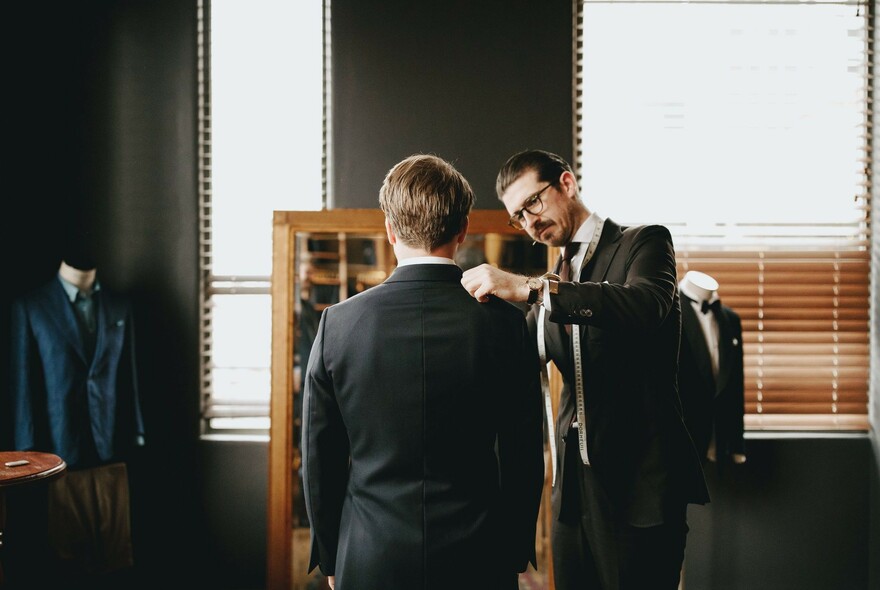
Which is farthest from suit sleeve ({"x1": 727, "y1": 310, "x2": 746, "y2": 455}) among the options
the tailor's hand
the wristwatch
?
the tailor's hand

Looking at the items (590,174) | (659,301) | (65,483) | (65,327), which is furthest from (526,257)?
(65,483)

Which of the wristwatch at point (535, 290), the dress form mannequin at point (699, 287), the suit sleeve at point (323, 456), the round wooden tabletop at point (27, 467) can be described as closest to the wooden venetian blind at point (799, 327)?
the dress form mannequin at point (699, 287)

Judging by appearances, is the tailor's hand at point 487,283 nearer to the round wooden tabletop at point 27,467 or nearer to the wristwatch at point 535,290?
the wristwatch at point 535,290

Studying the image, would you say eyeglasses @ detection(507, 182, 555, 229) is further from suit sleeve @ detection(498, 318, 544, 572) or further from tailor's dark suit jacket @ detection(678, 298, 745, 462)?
tailor's dark suit jacket @ detection(678, 298, 745, 462)

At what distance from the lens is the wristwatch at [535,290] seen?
1.42 meters

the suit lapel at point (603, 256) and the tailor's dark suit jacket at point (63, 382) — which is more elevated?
the suit lapel at point (603, 256)

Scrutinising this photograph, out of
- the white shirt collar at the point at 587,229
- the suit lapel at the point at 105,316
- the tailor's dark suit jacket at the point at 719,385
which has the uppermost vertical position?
the white shirt collar at the point at 587,229

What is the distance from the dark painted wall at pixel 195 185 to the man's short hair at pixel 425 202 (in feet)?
5.62

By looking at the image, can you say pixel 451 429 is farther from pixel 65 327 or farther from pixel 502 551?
pixel 65 327

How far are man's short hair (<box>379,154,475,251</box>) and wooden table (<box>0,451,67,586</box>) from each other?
1.59 metres

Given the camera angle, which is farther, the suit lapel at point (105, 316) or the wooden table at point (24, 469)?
the suit lapel at point (105, 316)

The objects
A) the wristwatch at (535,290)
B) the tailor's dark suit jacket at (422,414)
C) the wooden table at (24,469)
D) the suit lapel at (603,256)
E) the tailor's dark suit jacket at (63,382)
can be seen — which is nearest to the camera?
the tailor's dark suit jacket at (422,414)

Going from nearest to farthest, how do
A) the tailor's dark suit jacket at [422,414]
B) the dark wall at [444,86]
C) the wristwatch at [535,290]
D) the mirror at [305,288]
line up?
the tailor's dark suit jacket at [422,414]
the wristwatch at [535,290]
the mirror at [305,288]
the dark wall at [444,86]

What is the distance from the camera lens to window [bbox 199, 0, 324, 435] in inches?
117
